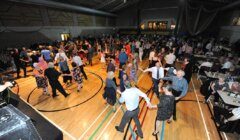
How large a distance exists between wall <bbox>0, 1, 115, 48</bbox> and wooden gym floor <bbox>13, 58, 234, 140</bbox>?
6.75 m

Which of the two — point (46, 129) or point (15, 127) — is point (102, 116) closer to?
point (46, 129)

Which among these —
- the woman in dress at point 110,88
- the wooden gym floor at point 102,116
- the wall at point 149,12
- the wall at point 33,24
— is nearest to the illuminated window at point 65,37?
the wall at point 33,24

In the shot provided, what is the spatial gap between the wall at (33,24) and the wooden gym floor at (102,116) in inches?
266

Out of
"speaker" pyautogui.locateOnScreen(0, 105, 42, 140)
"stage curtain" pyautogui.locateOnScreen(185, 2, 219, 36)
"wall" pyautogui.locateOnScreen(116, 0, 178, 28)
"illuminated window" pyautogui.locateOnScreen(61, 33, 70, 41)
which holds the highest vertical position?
"wall" pyautogui.locateOnScreen(116, 0, 178, 28)

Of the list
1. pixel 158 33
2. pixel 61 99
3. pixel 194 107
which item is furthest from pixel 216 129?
pixel 158 33

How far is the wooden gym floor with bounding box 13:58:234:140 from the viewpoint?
3.84 meters

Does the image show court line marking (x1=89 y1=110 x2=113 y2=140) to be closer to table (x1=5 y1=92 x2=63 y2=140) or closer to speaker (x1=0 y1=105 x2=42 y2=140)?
table (x1=5 y1=92 x2=63 y2=140)

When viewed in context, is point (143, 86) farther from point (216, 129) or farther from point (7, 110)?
point (7, 110)

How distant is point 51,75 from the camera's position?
4922 mm

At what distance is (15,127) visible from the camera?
110 cm

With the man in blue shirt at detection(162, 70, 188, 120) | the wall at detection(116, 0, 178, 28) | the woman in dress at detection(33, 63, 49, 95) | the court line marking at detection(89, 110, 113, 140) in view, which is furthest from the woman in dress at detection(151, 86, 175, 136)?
the wall at detection(116, 0, 178, 28)

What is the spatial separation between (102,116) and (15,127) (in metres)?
3.75

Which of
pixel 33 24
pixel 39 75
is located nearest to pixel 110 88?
pixel 39 75

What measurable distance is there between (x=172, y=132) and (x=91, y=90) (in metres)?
4.28
